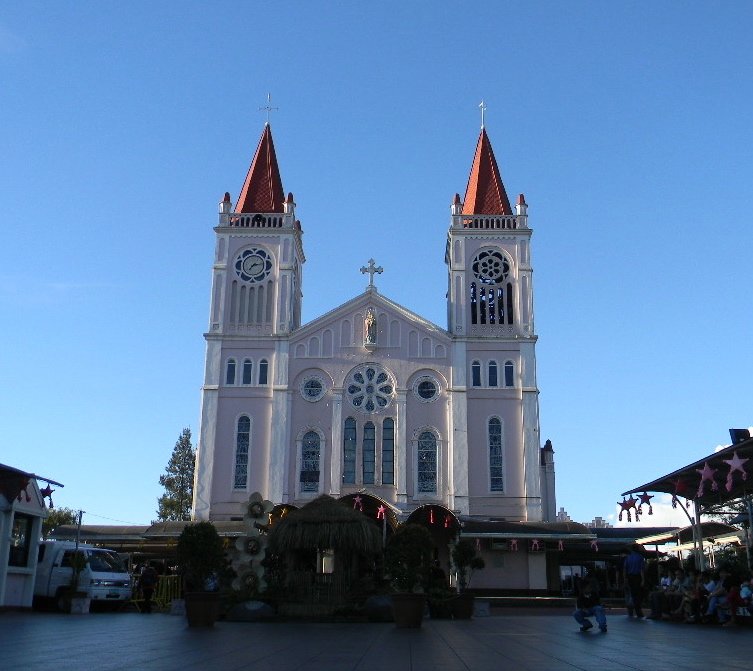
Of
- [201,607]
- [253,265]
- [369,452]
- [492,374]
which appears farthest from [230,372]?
[201,607]

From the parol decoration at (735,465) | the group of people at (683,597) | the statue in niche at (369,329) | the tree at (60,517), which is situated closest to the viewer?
the group of people at (683,597)

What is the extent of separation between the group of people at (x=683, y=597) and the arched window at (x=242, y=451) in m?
23.5

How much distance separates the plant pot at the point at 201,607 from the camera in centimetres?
1755

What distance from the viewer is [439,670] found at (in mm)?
9297

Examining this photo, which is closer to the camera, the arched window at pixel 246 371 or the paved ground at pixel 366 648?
the paved ground at pixel 366 648

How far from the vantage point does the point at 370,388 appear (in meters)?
44.0

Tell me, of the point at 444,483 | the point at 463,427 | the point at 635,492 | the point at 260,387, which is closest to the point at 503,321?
the point at 463,427

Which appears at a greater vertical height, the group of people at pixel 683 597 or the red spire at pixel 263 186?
the red spire at pixel 263 186

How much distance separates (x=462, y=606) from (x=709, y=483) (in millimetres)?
7439

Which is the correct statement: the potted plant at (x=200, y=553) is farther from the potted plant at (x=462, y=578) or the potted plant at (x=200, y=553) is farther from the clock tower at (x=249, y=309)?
the clock tower at (x=249, y=309)

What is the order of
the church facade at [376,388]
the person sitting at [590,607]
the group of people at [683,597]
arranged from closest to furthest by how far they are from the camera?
the person sitting at [590,607] < the group of people at [683,597] < the church facade at [376,388]

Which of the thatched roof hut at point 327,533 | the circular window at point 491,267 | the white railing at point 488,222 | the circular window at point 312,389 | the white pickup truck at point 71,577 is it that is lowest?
the white pickup truck at point 71,577

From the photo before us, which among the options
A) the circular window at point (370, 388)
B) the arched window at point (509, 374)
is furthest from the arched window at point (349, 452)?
the arched window at point (509, 374)

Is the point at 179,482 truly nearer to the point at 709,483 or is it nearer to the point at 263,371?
the point at 263,371
